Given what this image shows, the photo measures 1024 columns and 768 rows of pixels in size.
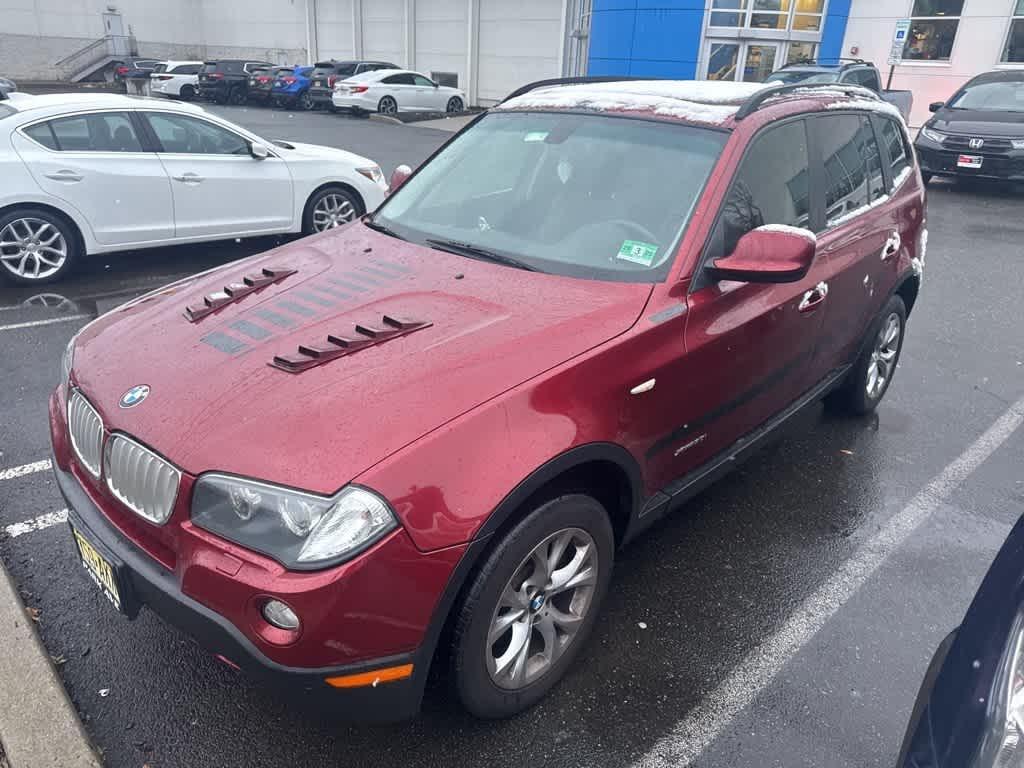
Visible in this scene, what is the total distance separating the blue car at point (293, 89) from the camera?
86.5 feet

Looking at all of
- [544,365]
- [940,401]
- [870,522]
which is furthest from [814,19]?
[544,365]

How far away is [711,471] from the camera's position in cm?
316

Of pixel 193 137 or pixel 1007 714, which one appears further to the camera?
pixel 193 137

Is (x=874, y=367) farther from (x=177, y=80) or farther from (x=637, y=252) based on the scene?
(x=177, y=80)

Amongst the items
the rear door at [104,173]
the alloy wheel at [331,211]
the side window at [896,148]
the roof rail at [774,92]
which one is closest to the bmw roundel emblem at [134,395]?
the roof rail at [774,92]

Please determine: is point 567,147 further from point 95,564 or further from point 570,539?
point 95,564

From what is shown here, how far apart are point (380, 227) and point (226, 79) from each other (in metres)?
27.7

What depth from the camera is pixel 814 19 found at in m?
22.0

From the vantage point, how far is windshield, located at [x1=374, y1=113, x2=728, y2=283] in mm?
2916

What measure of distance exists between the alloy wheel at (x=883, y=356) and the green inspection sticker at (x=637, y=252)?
222 cm

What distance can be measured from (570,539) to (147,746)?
57.8 inches

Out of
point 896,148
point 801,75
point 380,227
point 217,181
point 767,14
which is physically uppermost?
point 767,14

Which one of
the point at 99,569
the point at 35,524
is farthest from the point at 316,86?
the point at 99,569

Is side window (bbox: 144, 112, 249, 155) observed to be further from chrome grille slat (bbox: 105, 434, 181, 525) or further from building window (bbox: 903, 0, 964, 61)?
building window (bbox: 903, 0, 964, 61)
